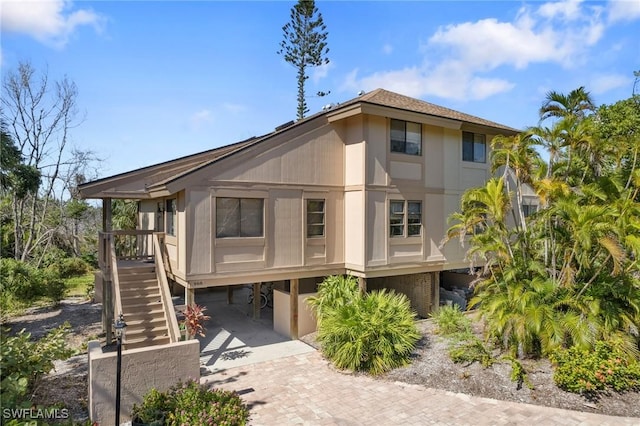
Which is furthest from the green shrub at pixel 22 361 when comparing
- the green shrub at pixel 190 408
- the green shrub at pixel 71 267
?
the green shrub at pixel 71 267

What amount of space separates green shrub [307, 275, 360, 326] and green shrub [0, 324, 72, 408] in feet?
21.8

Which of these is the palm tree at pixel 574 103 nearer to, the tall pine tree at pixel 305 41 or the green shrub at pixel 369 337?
the green shrub at pixel 369 337

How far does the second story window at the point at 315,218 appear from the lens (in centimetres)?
1287

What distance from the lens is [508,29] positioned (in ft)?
43.3

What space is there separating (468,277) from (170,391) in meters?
13.4

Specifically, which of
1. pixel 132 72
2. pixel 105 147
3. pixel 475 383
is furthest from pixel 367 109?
pixel 105 147

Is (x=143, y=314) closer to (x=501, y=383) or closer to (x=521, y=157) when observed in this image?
(x=501, y=383)

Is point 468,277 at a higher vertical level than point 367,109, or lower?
lower

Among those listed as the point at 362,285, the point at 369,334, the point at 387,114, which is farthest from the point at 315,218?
the point at 369,334

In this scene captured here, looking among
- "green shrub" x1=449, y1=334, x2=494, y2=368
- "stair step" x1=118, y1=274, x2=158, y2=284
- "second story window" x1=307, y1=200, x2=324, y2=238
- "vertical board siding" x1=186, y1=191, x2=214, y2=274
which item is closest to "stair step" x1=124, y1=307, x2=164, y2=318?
"stair step" x1=118, y1=274, x2=158, y2=284

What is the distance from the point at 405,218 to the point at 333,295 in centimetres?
375

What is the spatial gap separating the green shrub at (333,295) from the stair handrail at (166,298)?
410cm

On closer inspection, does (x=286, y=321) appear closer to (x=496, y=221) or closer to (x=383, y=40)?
(x=496, y=221)

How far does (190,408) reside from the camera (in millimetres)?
7117
